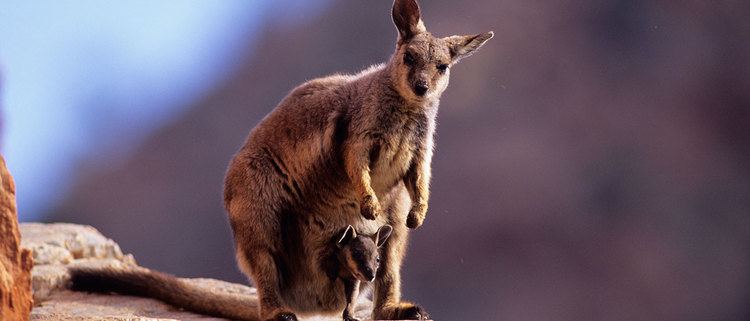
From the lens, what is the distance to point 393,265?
201 inches

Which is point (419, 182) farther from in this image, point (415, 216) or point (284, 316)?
point (284, 316)

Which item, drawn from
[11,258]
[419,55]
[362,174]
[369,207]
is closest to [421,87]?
[419,55]

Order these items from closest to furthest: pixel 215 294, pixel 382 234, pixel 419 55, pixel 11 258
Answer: pixel 11 258 → pixel 419 55 → pixel 382 234 → pixel 215 294

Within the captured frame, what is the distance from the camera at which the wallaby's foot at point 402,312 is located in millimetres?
4797

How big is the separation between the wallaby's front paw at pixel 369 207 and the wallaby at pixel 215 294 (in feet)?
0.47

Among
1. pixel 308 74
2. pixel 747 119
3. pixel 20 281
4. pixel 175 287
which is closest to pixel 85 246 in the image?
pixel 175 287

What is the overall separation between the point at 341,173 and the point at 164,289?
4.96ft

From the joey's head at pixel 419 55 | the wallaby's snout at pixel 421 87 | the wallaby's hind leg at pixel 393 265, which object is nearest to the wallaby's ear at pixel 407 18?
the joey's head at pixel 419 55

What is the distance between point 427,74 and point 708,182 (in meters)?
8.45

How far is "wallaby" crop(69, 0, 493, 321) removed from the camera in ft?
16.0

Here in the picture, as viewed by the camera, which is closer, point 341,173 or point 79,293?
point 341,173

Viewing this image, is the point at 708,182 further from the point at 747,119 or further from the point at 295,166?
the point at 295,166

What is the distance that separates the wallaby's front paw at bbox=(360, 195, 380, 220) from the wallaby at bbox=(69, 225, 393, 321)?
0.14 m

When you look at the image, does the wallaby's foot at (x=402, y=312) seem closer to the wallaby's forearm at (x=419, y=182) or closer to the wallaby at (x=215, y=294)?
the wallaby at (x=215, y=294)
